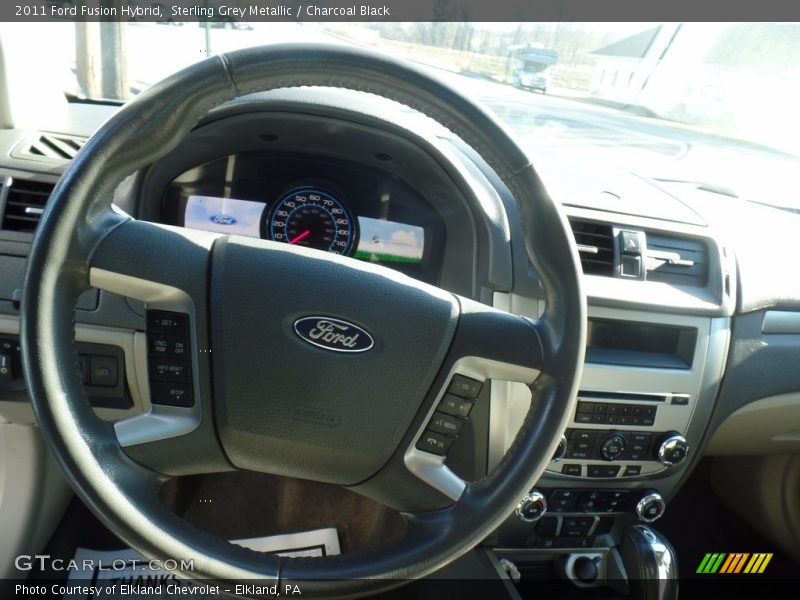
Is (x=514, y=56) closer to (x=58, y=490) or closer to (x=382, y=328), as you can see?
(x=382, y=328)

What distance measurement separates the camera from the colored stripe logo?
225cm

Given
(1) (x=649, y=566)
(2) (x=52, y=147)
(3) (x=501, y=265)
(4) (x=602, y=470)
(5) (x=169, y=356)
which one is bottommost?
(1) (x=649, y=566)

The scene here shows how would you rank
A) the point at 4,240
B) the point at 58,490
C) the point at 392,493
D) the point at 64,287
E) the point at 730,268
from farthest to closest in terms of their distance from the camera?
1. the point at 58,490
2. the point at 730,268
3. the point at 4,240
4. the point at 392,493
5. the point at 64,287

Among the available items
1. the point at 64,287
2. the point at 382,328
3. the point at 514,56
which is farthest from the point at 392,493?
the point at 514,56

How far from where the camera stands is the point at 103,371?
1502 mm

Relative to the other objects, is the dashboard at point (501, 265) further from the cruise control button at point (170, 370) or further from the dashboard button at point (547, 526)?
the cruise control button at point (170, 370)

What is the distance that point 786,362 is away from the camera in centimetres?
176

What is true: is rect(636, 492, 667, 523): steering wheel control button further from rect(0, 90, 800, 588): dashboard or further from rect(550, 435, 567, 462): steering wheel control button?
rect(550, 435, 567, 462): steering wheel control button

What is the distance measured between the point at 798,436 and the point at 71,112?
6.91ft

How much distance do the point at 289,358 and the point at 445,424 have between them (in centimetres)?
27

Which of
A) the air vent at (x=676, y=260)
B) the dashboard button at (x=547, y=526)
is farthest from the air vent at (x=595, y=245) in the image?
the dashboard button at (x=547, y=526)

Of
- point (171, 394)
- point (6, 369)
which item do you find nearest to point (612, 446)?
point (171, 394)

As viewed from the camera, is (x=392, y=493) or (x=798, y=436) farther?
(x=798, y=436)

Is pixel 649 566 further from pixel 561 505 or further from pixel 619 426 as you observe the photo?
pixel 619 426
